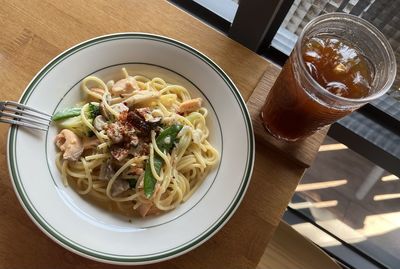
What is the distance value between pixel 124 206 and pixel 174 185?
A: 5.4 inches

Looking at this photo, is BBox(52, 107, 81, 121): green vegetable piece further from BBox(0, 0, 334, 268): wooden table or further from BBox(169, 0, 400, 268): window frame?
BBox(169, 0, 400, 268): window frame

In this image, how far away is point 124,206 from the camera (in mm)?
1074

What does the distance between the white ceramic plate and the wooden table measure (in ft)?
0.31

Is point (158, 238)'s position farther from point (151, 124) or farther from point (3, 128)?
point (3, 128)

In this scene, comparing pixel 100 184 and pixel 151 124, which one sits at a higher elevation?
pixel 151 124

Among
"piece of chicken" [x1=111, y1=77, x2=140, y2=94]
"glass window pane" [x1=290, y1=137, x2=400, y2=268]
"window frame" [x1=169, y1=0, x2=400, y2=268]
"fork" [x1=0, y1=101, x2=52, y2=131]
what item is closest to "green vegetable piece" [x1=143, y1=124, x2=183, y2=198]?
"piece of chicken" [x1=111, y1=77, x2=140, y2=94]

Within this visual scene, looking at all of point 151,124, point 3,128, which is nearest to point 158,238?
point 151,124

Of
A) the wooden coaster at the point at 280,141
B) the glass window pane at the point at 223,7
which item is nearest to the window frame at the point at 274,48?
the glass window pane at the point at 223,7

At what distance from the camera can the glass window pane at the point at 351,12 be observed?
115 cm

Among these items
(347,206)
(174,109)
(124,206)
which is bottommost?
(347,206)

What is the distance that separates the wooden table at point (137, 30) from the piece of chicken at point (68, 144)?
157 mm

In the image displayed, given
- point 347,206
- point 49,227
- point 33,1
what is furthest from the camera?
point 347,206

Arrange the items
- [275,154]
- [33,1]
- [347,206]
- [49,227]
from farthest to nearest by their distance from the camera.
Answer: [347,206], [33,1], [275,154], [49,227]

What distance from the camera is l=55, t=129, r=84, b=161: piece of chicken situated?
105cm
